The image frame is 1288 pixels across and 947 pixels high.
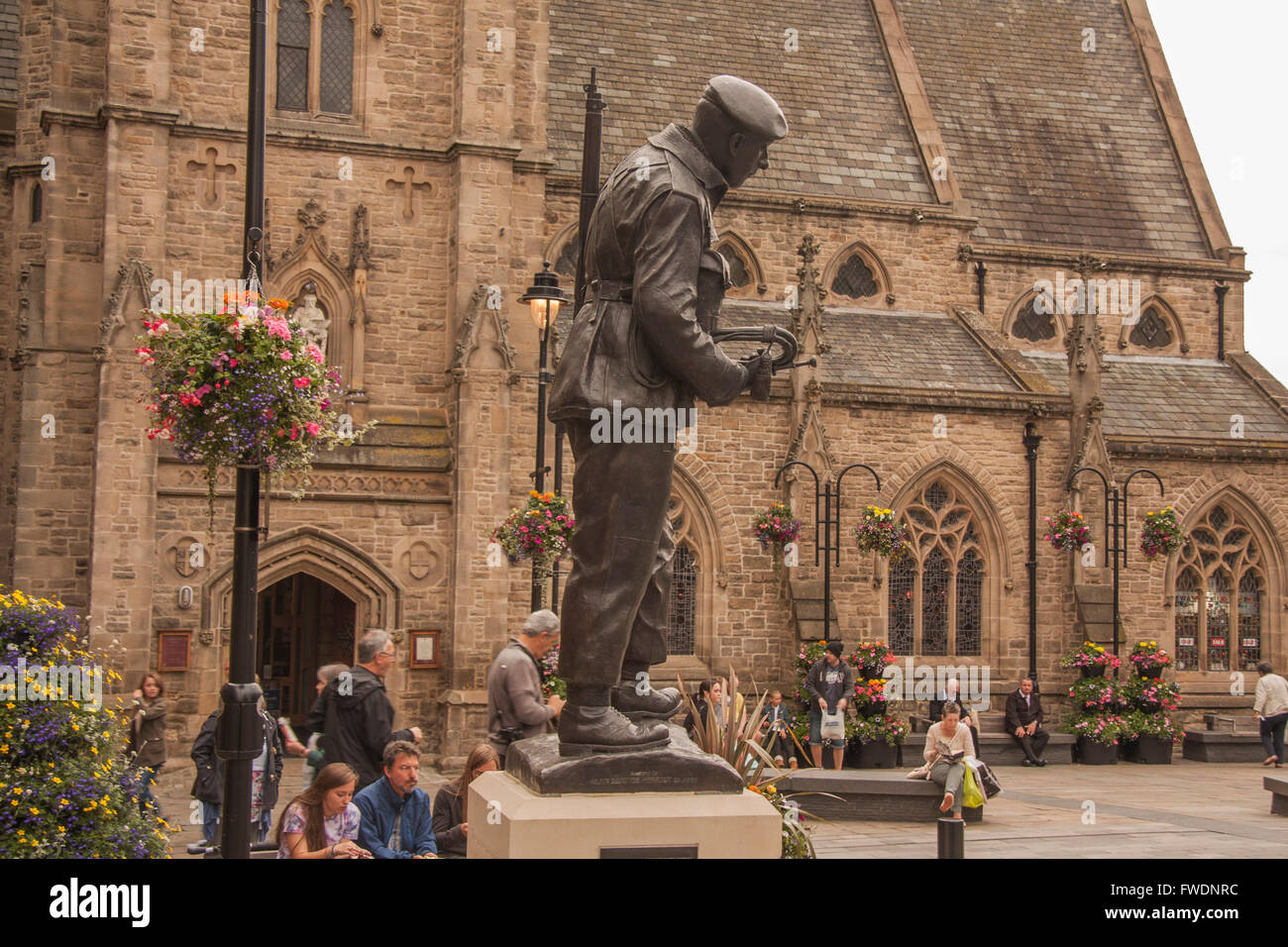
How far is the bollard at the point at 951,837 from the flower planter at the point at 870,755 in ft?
42.3

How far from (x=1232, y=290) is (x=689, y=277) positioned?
2581cm

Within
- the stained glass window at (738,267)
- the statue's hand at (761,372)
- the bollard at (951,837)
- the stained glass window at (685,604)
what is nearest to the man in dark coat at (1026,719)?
the stained glass window at (685,604)

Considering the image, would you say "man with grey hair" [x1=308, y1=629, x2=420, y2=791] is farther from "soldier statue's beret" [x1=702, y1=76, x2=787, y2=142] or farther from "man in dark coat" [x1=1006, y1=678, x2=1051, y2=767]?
"man in dark coat" [x1=1006, y1=678, x2=1051, y2=767]

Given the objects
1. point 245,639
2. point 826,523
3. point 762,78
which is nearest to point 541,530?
point 826,523

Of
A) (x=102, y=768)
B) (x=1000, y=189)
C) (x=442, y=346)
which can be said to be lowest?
(x=102, y=768)

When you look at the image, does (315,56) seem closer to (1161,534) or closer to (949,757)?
(949,757)

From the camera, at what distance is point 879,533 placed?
2028cm

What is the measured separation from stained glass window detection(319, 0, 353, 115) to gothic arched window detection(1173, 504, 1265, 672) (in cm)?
1542

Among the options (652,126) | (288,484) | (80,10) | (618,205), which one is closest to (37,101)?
(80,10)

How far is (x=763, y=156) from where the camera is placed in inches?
210

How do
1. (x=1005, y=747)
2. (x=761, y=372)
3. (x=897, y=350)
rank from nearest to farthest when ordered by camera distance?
(x=761, y=372), (x=1005, y=747), (x=897, y=350)

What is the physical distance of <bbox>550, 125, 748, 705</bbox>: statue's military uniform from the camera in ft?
16.2

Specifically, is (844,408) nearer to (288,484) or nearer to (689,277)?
(288,484)

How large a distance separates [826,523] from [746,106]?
15.2m
